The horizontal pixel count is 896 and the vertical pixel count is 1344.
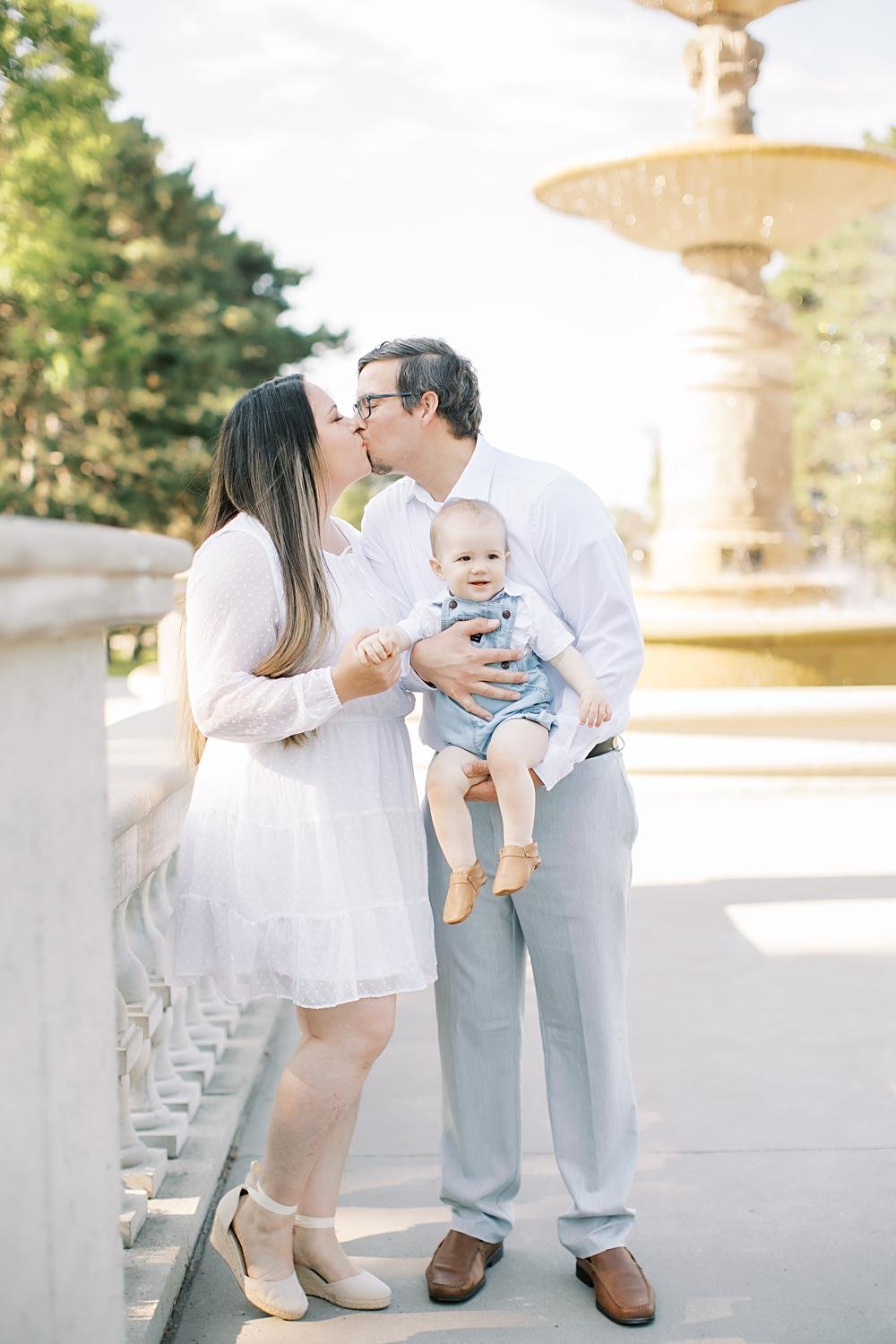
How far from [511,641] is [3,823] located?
165 cm

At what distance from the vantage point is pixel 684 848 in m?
8.30

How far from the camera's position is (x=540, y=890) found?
3279mm

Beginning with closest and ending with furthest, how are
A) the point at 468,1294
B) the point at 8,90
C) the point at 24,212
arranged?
the point at 468,1294 < the point at 8,90 < the point at 24,212

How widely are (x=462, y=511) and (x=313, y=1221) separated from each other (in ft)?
5.33

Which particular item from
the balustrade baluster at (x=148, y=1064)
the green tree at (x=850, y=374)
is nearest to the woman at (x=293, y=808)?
the balustrade baluster at (x=148, y=1064)

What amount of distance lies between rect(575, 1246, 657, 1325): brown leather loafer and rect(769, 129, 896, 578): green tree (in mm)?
44848

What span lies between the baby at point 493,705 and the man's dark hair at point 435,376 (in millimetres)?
273

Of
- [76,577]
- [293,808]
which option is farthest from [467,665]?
[76,577]

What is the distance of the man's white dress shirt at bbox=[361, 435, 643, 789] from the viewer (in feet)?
10.5

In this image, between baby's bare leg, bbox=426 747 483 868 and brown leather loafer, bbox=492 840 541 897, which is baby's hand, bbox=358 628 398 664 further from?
brown leather loafer, bbox=492 840 541 897

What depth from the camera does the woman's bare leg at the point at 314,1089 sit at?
2.95 meters

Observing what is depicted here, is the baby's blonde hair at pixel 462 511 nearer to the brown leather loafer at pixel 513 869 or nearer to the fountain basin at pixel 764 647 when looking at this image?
the brown leather loafer at pixel 513 869

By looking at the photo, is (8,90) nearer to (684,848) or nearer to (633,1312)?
(684,848)

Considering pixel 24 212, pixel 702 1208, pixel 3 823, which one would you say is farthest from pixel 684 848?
pixel 24 212
